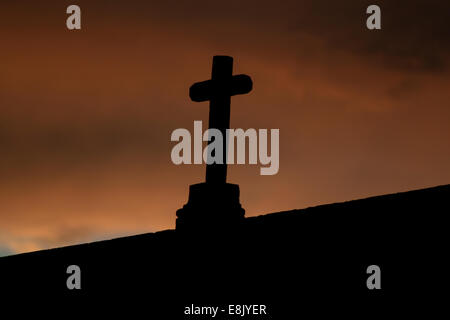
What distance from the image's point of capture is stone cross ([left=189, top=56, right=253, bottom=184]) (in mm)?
7039

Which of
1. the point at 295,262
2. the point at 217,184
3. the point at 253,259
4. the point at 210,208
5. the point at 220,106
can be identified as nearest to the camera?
the point at 295,262

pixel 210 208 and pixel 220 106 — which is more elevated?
pixel 220 106

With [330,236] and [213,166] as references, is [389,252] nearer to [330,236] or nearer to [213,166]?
[330,236]

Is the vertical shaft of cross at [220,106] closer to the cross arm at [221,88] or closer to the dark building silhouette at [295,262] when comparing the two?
the cross arm at [221,88]

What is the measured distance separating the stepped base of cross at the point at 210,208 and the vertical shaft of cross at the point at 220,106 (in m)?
0.13

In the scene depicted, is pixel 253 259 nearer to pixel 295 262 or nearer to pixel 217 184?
pixel 295 262

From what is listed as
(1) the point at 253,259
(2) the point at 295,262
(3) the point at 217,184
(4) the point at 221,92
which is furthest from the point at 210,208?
(2) the point at 295,262

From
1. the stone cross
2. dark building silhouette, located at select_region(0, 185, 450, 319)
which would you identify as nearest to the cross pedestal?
the stone cross

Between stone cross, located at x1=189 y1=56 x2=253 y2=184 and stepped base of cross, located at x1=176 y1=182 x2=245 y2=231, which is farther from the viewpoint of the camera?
stone cross, located at x1=189 y1=56 x2=253 y2=184

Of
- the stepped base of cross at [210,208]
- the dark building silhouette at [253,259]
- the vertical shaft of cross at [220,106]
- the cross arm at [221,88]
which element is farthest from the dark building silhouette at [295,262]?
the cross arm at [221,88]

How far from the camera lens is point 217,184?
6.91 m

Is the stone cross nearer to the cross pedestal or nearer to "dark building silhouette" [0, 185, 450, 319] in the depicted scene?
the cross pedestal

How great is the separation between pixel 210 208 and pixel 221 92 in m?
1.24
